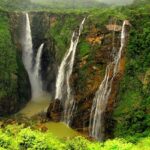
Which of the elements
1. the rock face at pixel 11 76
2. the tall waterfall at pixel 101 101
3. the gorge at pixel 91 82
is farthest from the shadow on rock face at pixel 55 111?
the rock face at pixel 11 76

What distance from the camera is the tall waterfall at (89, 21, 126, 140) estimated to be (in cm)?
4238

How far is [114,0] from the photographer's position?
117000mm

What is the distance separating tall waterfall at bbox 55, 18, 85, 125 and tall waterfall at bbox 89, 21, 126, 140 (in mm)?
2963

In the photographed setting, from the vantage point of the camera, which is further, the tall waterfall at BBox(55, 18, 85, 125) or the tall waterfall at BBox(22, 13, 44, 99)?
the tall waterfall at BBox(22, 13, 44, 99)

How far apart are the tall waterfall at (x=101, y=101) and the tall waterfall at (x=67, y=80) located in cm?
296

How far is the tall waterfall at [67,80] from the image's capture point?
150 ft

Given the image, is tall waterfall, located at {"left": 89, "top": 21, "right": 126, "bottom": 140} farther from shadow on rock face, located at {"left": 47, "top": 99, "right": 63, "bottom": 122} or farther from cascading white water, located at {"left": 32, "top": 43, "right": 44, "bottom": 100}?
cascading white water, located at {"left": 32, "top": 43, "right": 44, "bottom": 100}

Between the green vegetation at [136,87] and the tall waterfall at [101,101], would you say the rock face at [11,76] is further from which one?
the green vegetation at [136,87]

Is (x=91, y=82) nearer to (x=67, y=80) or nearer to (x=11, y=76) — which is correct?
(x=67, y=80)

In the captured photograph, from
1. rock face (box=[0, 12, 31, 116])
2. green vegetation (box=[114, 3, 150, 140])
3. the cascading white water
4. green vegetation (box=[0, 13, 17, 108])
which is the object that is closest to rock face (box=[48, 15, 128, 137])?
green vegetation (box=[114, 3, 150, 140])

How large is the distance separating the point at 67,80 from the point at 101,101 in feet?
20.0

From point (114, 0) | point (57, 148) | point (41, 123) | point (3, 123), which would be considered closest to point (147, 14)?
point (41, 123)

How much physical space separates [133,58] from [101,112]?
6.58m

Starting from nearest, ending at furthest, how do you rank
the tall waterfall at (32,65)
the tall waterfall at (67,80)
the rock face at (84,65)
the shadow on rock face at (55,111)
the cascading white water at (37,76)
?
the rock face at (84,65), the tall waterfall at (67,80), the shadow on rock face at (55,111), the cascading white water at (37,76), the tall waterfall at (32,65)
